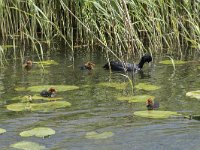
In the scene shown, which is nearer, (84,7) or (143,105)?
(143,105)

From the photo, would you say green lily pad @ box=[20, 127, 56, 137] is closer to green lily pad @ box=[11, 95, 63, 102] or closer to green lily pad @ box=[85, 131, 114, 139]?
green lily pad @ box=[85, 131, 114, 139]

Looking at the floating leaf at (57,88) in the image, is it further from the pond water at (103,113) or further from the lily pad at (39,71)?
the lily pad at (39,71)

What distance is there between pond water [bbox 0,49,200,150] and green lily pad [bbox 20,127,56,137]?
6 cm

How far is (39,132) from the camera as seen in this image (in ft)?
21.6

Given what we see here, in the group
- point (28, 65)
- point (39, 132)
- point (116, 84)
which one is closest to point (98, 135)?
point (39, 132)

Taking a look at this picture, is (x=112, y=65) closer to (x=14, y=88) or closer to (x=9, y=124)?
(x=14, y=88)

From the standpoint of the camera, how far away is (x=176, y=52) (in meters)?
11.8

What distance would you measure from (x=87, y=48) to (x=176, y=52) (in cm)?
182

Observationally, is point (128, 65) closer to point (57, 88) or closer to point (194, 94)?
point (57, 88)

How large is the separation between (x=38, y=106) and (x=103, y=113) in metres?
0.90

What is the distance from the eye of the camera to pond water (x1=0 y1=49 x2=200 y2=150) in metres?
6.31

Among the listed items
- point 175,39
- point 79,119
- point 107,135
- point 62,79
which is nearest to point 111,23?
point 62,79

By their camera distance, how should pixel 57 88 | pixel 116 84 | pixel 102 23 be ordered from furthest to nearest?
pixel 102 23 < pixel 116 84 < pixel 57 88

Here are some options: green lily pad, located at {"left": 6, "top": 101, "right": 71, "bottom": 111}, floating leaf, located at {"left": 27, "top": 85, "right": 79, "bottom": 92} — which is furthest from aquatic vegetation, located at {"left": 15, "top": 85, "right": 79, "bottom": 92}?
green lily pad, located at {"left": 6, "top": 101, "right": 71, "bottom": 111}
